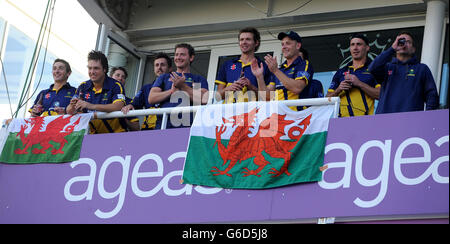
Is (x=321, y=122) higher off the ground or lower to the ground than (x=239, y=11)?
lower

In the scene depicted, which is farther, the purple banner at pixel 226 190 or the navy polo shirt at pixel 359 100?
the navy polo shirt at pixel 359 100

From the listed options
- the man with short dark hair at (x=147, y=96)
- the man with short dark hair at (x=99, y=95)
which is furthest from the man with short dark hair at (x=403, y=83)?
the man with short dark hair at (x=99, y=95)

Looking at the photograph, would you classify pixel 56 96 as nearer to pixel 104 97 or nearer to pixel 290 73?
pixel 104 97

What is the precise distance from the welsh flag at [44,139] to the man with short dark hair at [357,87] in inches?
95.2

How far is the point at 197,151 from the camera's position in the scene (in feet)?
21.5

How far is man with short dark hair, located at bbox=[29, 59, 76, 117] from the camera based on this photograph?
309 inches

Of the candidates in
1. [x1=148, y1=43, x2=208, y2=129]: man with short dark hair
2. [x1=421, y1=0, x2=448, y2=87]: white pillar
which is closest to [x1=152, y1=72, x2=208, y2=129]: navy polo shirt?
[x1=148, y1=43, x2=208, y2=129]: man with short dark hair

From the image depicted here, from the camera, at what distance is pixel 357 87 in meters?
6.64

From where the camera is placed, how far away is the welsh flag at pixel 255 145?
6.07 metres

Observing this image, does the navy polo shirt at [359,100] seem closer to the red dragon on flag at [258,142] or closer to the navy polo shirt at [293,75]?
the navy polo shirt at [293,75]

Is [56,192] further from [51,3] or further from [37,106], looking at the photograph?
[51,3]

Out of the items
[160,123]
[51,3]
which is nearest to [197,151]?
[160,123]

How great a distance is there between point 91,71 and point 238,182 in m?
2.28
